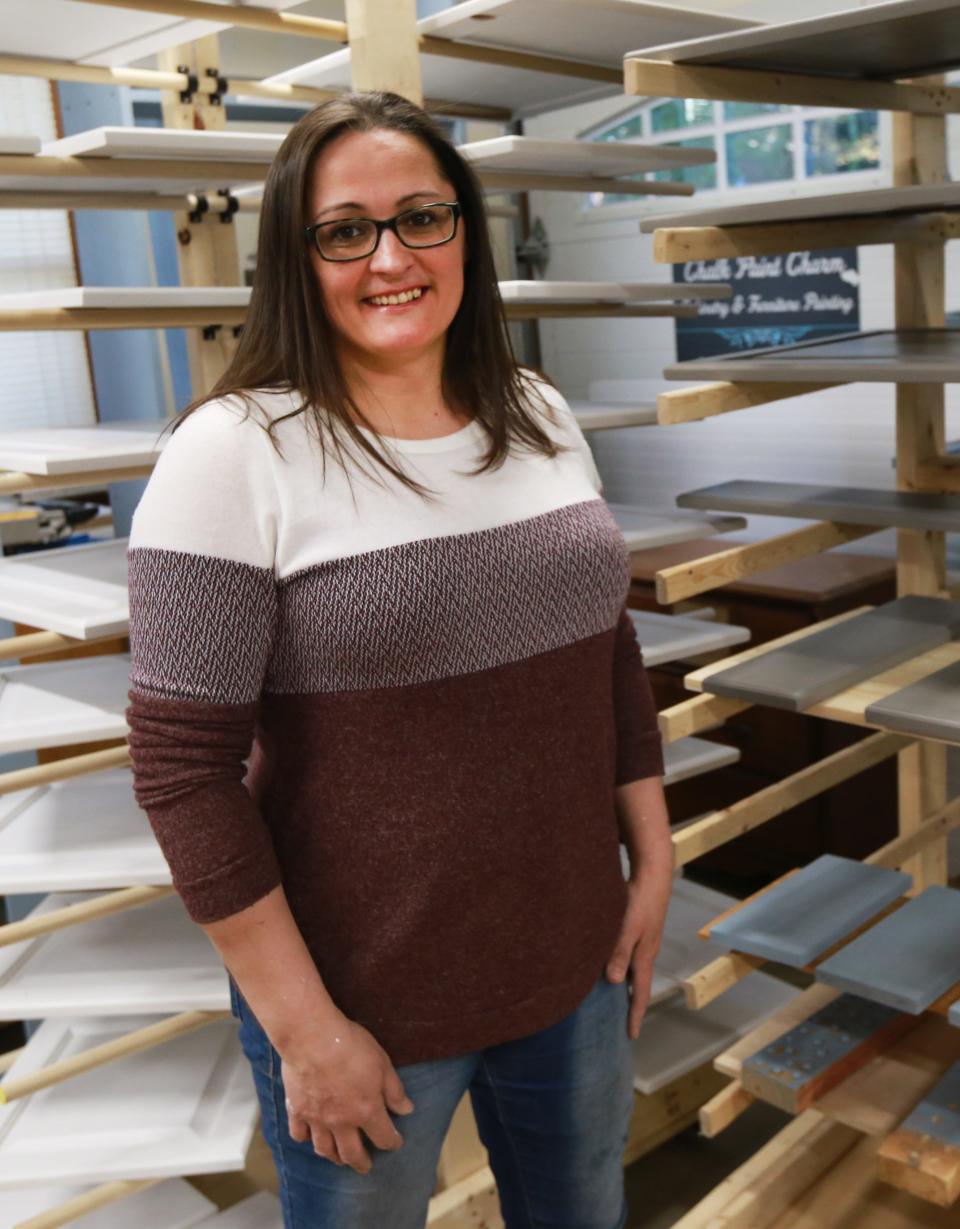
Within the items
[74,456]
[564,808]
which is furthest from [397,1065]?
[74,456]

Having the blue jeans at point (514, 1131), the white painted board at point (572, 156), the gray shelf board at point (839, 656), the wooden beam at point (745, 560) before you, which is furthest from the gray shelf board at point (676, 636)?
the blue jeans at point (514, 1131)

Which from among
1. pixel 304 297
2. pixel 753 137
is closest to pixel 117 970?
pixel 304 297

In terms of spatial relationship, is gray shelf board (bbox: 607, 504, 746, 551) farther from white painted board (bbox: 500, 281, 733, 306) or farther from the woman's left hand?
the woman's left hand

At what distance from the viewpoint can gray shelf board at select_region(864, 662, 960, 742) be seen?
185cm

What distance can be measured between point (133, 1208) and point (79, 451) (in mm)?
1540

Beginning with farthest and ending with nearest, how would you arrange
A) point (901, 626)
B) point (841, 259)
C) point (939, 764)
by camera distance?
point (841, 259), point (939, 764), point (901, 626)

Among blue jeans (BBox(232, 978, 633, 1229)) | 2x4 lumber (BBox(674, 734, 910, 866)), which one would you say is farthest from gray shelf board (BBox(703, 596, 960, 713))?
blue jeans (BBox(232, 978, 633, 1229))

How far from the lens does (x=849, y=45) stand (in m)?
1.95

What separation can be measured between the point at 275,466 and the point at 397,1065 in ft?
2.13

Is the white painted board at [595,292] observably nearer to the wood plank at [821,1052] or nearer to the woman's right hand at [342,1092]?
the woman's right hand at [342,1092]

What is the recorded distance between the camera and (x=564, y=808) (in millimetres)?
1475

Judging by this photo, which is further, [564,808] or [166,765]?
[564,808]

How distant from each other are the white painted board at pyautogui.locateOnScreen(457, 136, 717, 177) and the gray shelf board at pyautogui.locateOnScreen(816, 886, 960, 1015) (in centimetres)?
139

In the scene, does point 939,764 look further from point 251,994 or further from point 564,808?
point 251,994
